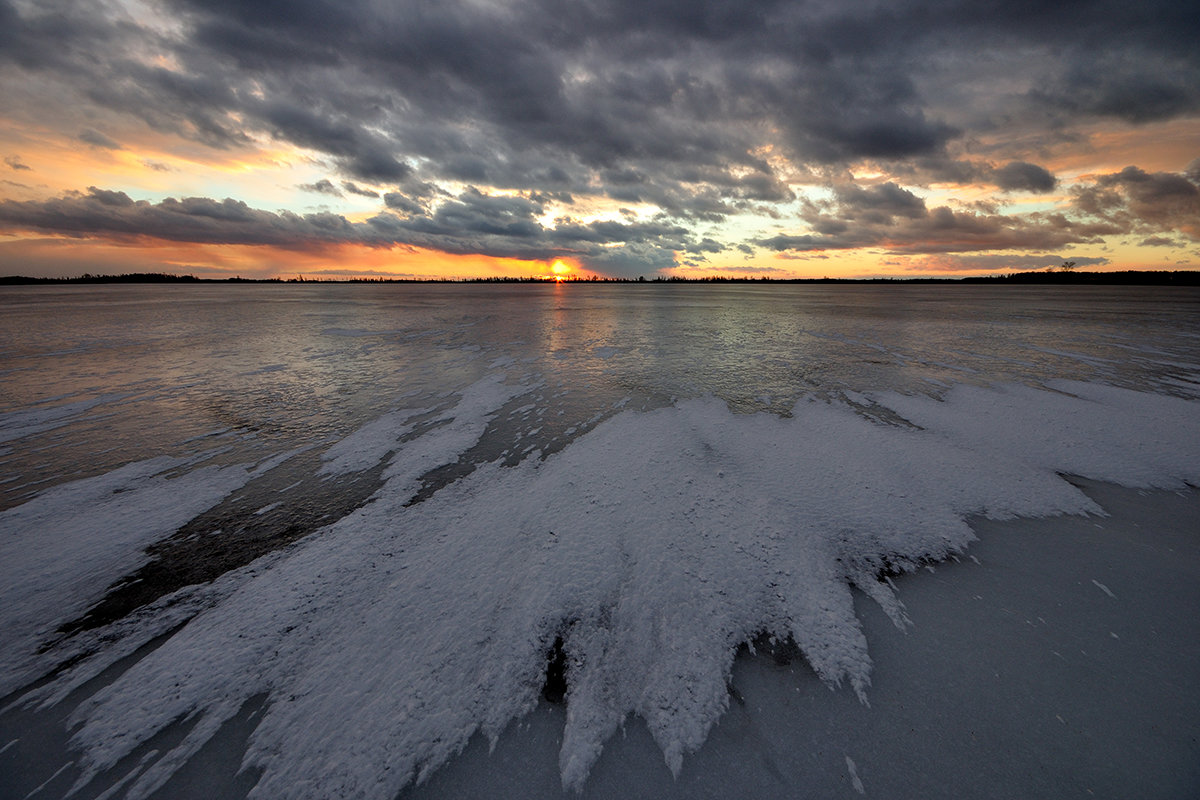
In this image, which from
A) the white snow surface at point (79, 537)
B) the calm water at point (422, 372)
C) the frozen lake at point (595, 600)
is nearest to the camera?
the frozen lake at point (595, 600)

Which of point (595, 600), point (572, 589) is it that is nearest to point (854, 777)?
point (595, 600)

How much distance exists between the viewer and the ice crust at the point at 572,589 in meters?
2.16

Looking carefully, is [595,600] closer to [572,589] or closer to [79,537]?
[572,589]

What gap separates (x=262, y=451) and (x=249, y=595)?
2.93m

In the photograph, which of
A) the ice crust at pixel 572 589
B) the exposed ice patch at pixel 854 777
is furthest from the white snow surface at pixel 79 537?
the exposed ice patch at pixel 854 777

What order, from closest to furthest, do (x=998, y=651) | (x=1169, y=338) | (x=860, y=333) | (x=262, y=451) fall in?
(x=998, y=651)
(x=262, y=451)
(x=1169, y=338)
(x=860, y=333)

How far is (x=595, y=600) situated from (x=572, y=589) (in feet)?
0.61

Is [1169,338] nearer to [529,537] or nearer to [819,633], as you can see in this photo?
[819,633]

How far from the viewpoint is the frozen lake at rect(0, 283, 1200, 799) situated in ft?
6.68

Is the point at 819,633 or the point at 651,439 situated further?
the point at 651,439

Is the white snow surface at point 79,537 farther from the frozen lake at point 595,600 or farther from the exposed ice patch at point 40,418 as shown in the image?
the exposed ice patch at point 40,418

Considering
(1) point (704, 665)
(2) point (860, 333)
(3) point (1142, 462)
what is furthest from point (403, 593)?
(2) point (860, 333)

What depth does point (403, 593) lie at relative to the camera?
9.71 ft

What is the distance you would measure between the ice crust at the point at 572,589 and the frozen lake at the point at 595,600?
20 millimetres
